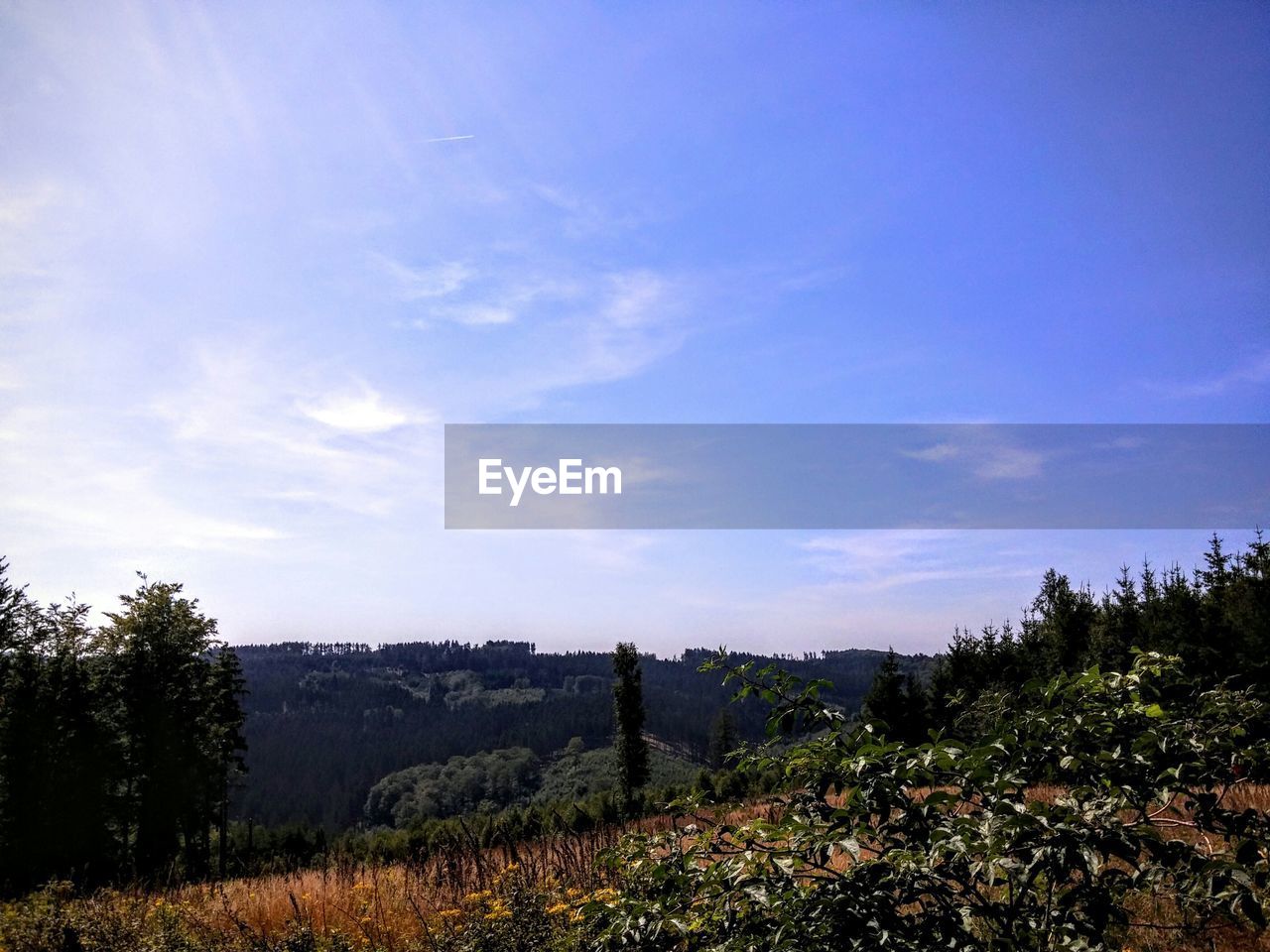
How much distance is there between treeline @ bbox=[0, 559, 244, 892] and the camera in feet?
93.7

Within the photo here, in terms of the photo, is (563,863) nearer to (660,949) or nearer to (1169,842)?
(660,949)

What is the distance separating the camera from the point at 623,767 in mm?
51375

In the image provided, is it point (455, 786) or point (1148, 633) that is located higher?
point (1148, 633)

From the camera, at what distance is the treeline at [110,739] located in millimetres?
28562

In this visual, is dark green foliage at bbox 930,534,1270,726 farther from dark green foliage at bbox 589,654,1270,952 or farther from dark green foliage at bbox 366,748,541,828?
dark green foliage at bbox 366,748,541,828

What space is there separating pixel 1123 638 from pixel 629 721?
104 feet

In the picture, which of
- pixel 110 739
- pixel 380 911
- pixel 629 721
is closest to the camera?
pixel 380 911

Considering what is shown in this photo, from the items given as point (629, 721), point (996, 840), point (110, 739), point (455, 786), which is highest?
point (996, 840)

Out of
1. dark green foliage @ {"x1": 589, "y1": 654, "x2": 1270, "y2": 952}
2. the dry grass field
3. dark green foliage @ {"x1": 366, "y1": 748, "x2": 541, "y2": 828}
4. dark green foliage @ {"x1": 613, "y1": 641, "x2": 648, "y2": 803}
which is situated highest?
dark green foliage @ {"x1": 589, "y1": 654, "x2": 1270, "y2": 952}

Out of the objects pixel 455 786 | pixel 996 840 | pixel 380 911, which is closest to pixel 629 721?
pixel 380 911

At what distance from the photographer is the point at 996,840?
2027 mm

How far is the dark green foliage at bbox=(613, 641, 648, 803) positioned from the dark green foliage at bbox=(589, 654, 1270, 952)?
51190 millimetres

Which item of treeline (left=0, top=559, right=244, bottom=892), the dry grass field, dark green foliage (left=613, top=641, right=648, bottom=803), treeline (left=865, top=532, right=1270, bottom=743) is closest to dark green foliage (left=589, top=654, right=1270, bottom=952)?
the dry grass field

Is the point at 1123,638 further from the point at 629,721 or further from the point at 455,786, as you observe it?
the point at 455,786
